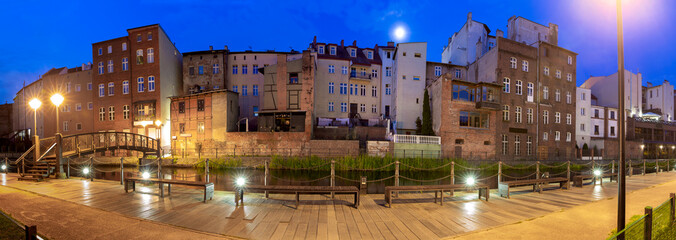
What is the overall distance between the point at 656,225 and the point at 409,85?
30.9 metres

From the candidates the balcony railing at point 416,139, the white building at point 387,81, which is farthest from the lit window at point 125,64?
the balcony railing at point 416,139

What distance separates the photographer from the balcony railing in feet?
89.9

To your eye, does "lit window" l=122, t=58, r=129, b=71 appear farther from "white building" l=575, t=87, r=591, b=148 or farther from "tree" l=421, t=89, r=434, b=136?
"white building" l=575, t=87, r=591, b=148

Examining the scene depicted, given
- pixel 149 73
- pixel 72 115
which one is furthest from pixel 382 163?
pixel 72 115

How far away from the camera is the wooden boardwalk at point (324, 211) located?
585 centimetres

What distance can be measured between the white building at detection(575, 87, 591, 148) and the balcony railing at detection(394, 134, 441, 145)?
25.2 meters

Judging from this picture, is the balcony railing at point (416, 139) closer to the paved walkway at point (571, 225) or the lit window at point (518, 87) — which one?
the lit window at point (518, 87)

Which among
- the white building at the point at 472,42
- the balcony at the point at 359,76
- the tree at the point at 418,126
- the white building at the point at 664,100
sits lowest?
the tree at the point at 418,126

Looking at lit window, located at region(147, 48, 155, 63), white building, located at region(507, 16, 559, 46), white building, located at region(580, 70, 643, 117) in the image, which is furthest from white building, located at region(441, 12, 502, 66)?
lit window, located at region(147, 48, 155, 63)

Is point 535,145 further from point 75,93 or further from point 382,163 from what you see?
point 75,93

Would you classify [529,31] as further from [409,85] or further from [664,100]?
[664,100]

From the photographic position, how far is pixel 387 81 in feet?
126

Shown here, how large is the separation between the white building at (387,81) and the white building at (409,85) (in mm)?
2541

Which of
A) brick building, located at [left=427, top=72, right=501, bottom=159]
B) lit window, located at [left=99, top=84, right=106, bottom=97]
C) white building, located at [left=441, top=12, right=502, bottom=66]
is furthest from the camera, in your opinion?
white building, located at [left=441, top=12, right=502, bottom=66]
